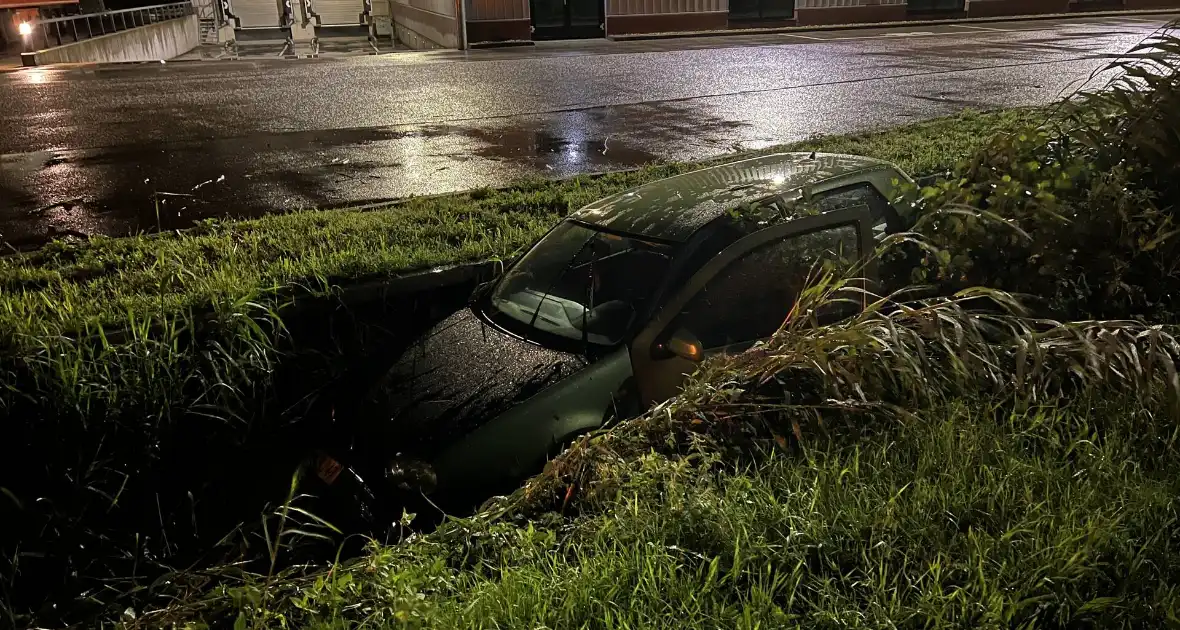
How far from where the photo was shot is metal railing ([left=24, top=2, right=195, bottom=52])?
21797 millimetres

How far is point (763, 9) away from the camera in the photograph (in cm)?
3055

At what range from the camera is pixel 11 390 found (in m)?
4.30

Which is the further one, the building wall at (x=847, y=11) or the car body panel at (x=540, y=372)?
the building wall at (x=847, y=11)

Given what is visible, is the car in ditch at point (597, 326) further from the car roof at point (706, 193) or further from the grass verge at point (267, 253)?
the grass verge at point (267, 253)

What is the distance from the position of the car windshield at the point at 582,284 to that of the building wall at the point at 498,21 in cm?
2245

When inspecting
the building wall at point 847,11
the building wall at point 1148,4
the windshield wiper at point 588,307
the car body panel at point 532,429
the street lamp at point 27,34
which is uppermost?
the street lamp at point 27,34

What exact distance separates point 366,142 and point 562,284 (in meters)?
7.66

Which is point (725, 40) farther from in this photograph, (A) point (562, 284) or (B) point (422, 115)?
(A) point (562, 284)

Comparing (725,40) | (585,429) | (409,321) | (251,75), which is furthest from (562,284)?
(725,40)

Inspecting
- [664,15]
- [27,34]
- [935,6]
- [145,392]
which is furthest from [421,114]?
[935,6]

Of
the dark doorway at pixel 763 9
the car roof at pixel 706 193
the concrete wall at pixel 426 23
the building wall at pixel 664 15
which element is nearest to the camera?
the car roof at pixel 706 193

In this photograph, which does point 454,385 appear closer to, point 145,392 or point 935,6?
point 145,392

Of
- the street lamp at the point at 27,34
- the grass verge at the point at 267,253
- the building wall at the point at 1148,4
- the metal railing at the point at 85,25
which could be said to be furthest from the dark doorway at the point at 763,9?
the grass verge at the point at 267,253

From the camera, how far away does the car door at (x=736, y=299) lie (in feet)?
13.0
